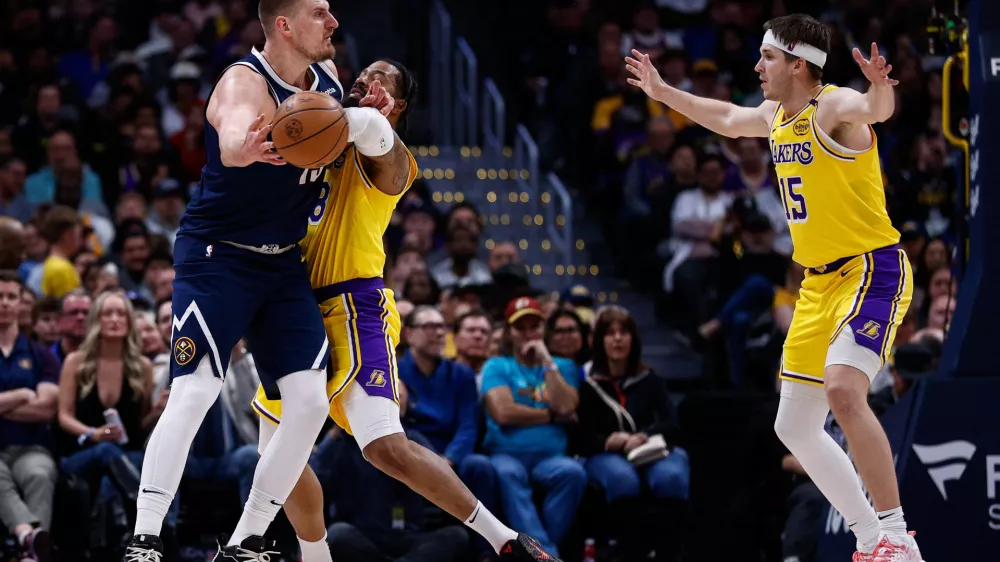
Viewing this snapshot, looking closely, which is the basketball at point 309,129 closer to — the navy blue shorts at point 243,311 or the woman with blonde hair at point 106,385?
the navy blue shorts at point 243,311

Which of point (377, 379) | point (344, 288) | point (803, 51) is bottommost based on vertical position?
point (377, 379)

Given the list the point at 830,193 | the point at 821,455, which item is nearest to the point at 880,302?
the point at 830,193

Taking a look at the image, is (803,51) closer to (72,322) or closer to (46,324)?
(72,322)

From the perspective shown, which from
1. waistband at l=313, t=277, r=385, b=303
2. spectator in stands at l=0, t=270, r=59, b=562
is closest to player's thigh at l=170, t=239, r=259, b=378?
waistband at l=313, t=277, r=385, b=303

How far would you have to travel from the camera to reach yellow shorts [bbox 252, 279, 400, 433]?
606 centimetres

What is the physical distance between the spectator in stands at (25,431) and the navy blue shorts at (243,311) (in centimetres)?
307

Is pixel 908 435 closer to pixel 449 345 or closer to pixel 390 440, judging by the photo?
pixel 390 440

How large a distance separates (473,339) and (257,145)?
15.5 ft

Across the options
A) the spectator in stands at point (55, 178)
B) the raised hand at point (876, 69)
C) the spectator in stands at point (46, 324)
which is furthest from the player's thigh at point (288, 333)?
the spectator in stands at point (55, 178)

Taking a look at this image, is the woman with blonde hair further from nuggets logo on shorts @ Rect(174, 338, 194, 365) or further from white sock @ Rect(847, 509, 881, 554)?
white sock @ Rect(847, 509, 881, 554)

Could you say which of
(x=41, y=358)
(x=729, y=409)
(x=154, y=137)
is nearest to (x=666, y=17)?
(x=154, y=137)

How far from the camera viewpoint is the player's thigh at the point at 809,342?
632 centimetres

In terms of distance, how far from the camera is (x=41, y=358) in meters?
9.17

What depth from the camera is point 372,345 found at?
240 inches
